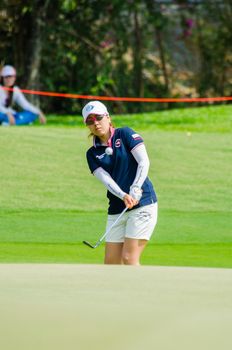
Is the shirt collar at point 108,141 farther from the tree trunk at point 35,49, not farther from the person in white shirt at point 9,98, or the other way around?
the tree trunk at point 35,49

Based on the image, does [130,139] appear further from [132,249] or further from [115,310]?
[115,310]

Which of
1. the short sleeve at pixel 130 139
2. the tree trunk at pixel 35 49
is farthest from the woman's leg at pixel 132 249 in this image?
the tree trunk at pixel 35 49

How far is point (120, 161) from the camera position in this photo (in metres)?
8.88

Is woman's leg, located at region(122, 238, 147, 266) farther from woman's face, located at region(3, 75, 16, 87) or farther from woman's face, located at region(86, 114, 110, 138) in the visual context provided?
woman's face, located at region(3, 75, 16, 87)

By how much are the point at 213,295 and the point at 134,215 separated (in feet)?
12.5

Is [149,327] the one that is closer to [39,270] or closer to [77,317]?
[77,317]

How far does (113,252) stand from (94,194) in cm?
749

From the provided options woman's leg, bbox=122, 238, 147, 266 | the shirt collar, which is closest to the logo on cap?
the shirt collar

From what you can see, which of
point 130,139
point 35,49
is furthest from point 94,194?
point 35,49

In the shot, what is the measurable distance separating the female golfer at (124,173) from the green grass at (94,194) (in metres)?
1.47

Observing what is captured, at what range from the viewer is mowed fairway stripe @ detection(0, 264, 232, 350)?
455 centimetres

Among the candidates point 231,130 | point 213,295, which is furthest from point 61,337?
point 231,130

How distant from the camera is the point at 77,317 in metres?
4.71

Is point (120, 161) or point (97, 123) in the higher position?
point (97, 123)
